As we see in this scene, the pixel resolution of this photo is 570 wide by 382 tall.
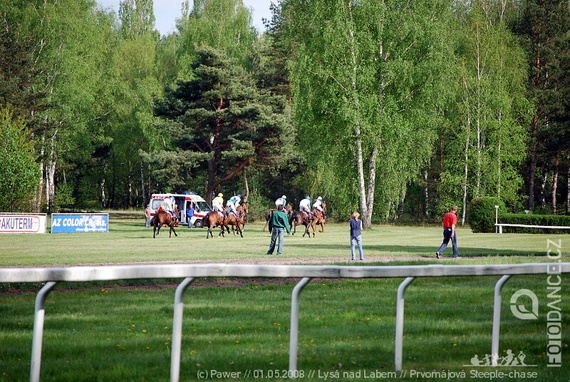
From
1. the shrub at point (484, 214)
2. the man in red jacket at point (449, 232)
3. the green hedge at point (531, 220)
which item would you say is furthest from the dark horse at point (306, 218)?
the man in red jacket at point (449, 232)

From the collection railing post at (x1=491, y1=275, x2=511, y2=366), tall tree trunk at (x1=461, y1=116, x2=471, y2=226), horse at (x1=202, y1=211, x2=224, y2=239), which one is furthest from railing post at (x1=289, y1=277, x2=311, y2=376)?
tall tree trunk at (x1=461, y1=116, x2=471, y2=226)

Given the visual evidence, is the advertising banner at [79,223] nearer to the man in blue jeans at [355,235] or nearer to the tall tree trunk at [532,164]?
the man in blue jeans at [355,235]

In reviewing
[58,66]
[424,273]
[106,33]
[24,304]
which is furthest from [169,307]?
[106,33]

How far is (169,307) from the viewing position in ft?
41.0

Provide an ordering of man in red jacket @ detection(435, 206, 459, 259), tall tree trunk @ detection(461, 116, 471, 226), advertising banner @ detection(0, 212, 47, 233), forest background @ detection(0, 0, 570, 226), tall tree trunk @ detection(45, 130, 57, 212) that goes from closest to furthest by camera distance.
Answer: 1. man in red jacket @ detection(435, 206, 459, 259)
2. advertising banner @ detection(0, 212, 47, 233)
3. forest background @ detection(0, 0, 570, 226)
4. tall tree trunk @ detection(461, 116, 471, 226)
5. tall tree trunk @ detection(45, 130, 57, 212)

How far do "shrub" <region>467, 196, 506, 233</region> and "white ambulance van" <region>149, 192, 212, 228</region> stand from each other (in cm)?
1720

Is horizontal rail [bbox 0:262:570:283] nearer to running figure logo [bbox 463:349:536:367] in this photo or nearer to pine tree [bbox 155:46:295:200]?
running figure logo [bbox 463:349:536:367]

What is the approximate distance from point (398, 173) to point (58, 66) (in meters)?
28.9

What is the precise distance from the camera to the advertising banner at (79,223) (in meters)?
40.9

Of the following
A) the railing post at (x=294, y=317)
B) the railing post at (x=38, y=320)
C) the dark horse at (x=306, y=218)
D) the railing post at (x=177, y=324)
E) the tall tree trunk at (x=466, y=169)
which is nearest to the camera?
the railing post at (x=38, y=320)

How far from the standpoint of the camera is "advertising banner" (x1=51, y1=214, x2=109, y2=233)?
134ft

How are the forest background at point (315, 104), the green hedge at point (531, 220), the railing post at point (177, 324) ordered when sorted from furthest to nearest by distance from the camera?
the forest background at point (315, 104), the green hedge at point (531, 220), the railing post at point (177, 324)

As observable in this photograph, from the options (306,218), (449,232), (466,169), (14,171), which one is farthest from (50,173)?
(449,232)

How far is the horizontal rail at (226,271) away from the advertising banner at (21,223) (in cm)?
3362
